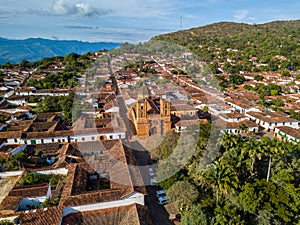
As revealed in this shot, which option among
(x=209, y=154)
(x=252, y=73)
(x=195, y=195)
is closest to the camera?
(x=195, y=195)

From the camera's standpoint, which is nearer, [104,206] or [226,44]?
[104,206]

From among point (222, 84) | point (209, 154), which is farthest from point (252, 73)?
point (209, 154)

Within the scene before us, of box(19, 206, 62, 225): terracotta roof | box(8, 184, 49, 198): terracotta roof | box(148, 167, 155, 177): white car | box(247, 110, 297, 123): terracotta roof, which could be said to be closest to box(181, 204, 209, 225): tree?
box(148, 167, 155, 177): white car

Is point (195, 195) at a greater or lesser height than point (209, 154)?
lesser

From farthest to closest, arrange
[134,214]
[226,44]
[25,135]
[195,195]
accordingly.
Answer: [226,44] < [25,135] < [195,195] < [134,214]

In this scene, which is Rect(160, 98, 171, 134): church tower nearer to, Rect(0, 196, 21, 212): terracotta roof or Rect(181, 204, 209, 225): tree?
Rect(181, 204, 209, 225): tree

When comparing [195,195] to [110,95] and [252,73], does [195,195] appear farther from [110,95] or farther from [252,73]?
[252,73]

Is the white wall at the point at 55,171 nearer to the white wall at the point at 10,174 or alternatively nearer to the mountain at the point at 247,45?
the white wall at the point at 10,174

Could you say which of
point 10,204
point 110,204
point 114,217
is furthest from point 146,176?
point 10,204
